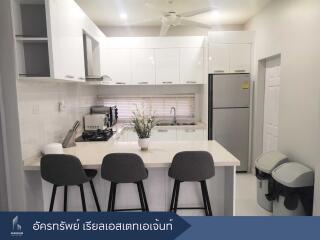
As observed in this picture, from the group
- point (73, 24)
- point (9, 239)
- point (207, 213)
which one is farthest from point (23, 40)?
point (207, 213)

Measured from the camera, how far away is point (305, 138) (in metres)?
2.75

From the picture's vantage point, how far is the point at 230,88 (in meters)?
4.28

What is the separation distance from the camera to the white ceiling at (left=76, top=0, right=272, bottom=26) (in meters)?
3.58

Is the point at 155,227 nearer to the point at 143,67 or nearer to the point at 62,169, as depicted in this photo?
the point at 62,169

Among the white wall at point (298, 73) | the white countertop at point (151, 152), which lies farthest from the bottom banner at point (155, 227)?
the white wall at point (298, 73)

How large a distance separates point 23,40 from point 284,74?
10.3 feet

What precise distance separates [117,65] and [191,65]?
1.46 meters

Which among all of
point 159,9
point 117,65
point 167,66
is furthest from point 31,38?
point 167,66

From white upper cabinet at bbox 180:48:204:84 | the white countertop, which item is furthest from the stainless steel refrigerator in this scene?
the white countertop

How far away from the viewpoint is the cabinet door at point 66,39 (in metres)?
2.15

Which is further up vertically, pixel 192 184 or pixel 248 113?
pixel 248 113

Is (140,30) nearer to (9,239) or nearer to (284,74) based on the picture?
(284,74)

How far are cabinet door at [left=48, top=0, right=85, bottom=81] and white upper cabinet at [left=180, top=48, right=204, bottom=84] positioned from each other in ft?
7.23

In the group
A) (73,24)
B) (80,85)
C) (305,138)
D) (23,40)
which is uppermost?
(73,24)
